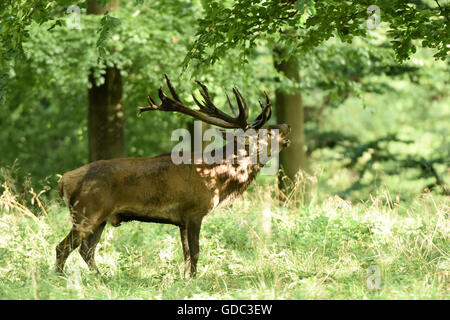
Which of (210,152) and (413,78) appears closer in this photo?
(210,152)

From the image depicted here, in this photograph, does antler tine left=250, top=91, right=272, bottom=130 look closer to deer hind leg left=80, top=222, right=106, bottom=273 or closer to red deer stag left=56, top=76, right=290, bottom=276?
red deer stag left=56, top=76, right=290, bottom=276

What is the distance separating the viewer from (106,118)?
1098cm

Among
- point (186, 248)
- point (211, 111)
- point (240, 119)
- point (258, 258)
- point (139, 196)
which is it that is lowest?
point (258, 258)

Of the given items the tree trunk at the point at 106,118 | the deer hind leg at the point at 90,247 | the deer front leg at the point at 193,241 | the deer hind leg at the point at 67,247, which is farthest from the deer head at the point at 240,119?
the tree trunk at the point at 106,118

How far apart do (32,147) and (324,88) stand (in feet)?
28.9

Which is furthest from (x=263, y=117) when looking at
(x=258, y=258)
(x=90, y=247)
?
(x=90, y=247)

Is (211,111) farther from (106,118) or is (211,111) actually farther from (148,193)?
(106,118)

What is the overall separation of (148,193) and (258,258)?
4.93 ft

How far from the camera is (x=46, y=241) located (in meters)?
7.42

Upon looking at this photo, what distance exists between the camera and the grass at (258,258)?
18.7 feet

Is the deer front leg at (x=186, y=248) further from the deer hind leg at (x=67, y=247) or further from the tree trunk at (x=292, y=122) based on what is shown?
Result: the tree trunk at (x=292, y=122)
